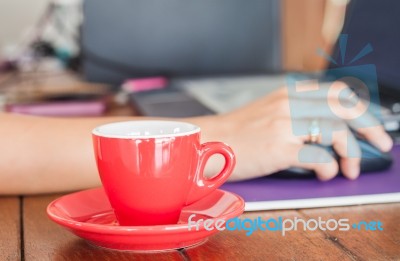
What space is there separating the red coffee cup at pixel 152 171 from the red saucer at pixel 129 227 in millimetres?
20

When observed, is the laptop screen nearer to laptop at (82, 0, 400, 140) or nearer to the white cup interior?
laptop at (82, 0, 400, 140)

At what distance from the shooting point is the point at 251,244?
48 cm

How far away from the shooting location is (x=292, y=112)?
0.69 m

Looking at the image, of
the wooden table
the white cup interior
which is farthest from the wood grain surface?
the white cup interior

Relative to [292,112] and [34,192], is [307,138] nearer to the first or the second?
[292,112]

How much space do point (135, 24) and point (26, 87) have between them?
0.33 meters

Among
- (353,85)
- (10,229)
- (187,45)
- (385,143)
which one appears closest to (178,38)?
(187,45)

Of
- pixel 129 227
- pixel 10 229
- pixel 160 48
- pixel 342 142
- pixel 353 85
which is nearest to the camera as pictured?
pixel 129 227

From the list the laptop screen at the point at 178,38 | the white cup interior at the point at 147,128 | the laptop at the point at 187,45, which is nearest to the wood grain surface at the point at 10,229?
the white cup interior at the point at 147,128

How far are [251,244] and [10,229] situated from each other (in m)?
0.21

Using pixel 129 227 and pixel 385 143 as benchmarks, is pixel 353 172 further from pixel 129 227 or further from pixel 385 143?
pixel 129 227

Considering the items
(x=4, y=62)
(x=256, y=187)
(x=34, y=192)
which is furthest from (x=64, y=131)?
(x=4, y=62)

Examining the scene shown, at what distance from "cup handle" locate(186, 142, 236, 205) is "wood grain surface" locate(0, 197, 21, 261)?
14cm

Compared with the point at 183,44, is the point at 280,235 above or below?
below
